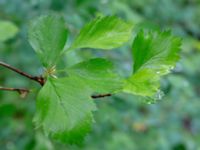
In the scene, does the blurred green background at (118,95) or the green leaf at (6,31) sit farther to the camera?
the blurred green background at (118,95)

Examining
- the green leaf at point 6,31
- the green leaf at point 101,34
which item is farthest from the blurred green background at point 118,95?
the green leaf at point 101,34

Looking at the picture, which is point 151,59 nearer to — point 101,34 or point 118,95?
point 101,34

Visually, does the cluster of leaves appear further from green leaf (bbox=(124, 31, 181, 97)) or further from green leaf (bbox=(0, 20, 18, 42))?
green leaf (bbox=(0, 20, 18, 42))

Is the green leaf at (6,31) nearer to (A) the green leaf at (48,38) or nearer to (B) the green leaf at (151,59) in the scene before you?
(A) the green leaf at (48,38)

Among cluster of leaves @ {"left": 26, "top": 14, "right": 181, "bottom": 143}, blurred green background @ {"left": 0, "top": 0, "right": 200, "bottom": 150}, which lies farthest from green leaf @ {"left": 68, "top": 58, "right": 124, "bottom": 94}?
blurred green background @ {"left": 0, "top": 0, "right": 200, "bottom": 150}

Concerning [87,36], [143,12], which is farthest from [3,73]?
[87,36]

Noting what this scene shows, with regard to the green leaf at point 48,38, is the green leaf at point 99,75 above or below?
below
